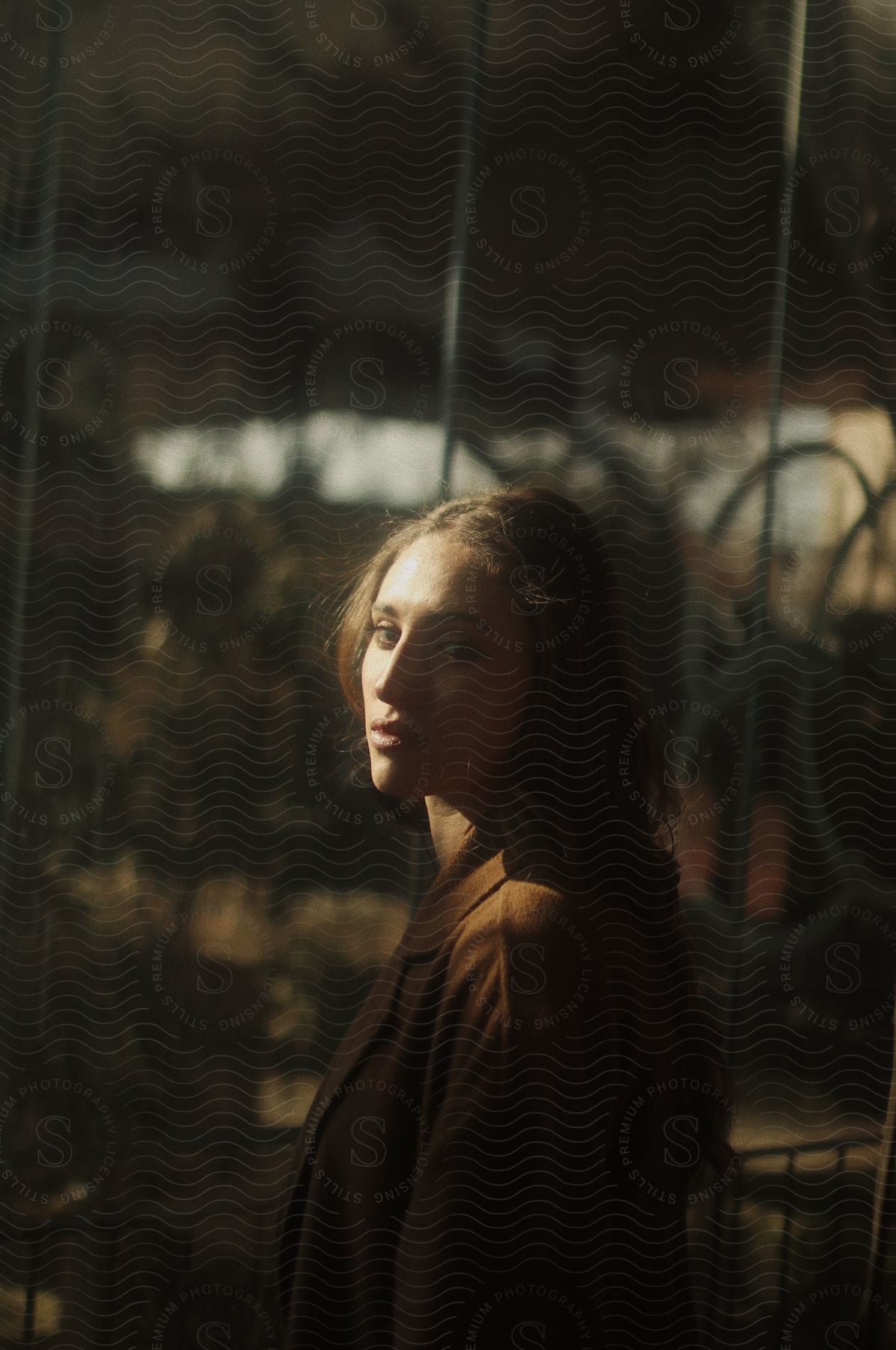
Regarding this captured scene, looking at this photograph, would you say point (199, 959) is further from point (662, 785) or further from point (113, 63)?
point (113, 63)

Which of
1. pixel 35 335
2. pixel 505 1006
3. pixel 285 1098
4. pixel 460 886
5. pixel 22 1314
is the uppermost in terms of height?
pixel 35 335

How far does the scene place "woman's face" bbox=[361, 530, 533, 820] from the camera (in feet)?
3.53

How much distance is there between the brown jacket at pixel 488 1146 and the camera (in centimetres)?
107


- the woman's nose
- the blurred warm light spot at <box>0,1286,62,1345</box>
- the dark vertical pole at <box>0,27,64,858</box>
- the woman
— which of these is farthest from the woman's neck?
the blurred warm light spot at <box>0,1286,62,1345</box>

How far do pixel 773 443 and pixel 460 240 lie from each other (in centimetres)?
39

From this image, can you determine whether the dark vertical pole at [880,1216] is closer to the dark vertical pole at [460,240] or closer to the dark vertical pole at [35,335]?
the dark vertical pole at [460,240]

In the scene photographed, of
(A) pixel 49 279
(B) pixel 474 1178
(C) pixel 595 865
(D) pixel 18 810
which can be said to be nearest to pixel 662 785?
(C) pixel 595 865

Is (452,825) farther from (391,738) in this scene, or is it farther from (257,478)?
(257,478)

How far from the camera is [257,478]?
1100 mm

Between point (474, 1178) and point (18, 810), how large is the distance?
0.59 meters

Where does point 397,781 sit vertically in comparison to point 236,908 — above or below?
above

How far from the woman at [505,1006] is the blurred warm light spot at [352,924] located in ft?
0.06

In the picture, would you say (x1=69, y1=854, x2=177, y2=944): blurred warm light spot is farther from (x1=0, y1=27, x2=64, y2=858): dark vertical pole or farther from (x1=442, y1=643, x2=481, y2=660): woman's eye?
(x1=442, y1=643, x2=481, y2=660): woman's eye

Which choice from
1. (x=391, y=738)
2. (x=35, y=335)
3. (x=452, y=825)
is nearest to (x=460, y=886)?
(x=452, y=825)
